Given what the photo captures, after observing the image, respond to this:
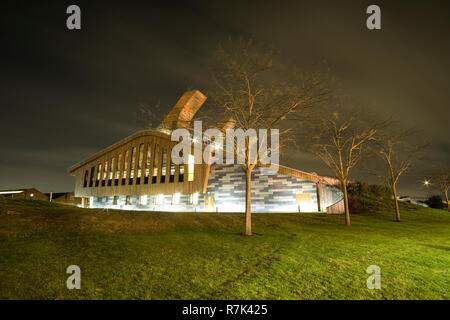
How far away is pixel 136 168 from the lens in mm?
36719

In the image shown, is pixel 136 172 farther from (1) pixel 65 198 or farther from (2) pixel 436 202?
(2) pixel 436 202

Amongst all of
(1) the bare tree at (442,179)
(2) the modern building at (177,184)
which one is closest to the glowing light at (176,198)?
(2) the modern building at (177,184)

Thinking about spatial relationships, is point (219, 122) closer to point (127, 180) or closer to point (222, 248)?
point (222, 248)

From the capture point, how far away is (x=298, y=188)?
87.1 feet

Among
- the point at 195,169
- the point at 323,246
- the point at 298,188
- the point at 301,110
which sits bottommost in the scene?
the point at 323,246

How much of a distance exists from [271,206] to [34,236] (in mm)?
22065

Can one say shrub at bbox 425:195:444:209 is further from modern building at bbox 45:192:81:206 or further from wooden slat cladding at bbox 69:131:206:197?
modern building at bbox 45:192:81:206

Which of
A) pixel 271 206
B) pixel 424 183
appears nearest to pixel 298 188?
pixel 271 206

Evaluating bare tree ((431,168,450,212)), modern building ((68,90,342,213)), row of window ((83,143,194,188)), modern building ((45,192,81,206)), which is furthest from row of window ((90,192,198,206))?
bare tree ((431,168,450,212))

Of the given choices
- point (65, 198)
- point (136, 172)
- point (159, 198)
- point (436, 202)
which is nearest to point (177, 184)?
point (159, 198)

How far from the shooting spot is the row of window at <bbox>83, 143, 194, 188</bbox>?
1308 inches

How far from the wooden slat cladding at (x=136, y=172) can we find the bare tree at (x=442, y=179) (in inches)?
1681

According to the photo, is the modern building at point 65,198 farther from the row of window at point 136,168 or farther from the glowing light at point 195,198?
the glowing light at point 195,198

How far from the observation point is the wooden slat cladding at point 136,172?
31.3 meters
